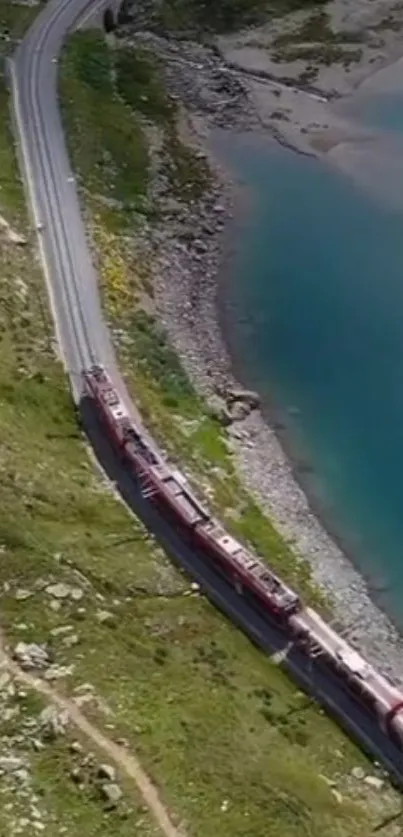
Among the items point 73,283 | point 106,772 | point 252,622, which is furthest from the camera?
point 73,283

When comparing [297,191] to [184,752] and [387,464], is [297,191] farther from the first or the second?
[184,752]

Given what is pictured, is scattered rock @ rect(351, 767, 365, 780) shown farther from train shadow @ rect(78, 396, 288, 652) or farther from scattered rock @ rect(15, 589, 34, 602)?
scattered rock @ rect(15, 589, 34, 602)

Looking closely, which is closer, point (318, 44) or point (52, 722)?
point (52, 722)

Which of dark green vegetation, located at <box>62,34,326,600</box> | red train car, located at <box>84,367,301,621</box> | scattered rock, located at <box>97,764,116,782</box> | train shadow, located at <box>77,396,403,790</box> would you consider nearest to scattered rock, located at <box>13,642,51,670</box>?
scattered rock, located at <box>97,764,116,782</box>

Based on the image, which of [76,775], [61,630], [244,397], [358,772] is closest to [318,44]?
[244,397]

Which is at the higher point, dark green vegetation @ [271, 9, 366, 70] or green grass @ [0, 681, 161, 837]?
dark green vegetation @ [271, 9, 366, 70]

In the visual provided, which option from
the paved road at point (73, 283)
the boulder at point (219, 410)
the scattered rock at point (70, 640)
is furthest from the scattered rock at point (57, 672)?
the boulder at point (219, 410)

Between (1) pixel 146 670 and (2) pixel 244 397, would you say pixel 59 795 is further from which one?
(2) pixel 244 397
